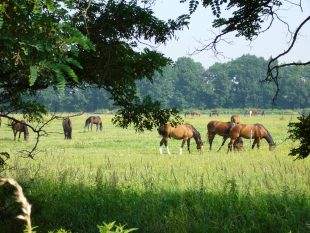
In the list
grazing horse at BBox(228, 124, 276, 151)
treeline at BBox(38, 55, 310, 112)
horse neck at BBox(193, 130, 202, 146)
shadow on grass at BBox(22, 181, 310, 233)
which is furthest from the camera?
treeline at BBox(38, 55, 310, 112)

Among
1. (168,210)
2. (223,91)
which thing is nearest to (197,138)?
(168,210)

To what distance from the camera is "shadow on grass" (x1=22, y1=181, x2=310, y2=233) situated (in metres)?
6.62

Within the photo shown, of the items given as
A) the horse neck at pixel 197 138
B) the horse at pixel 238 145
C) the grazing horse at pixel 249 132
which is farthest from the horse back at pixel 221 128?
the horse neck at pixel 197 138

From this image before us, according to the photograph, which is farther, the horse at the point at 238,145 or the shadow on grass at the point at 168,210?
the horse at the point at 238,145

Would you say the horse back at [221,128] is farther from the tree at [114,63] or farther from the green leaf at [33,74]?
the green leaf at [33,74]

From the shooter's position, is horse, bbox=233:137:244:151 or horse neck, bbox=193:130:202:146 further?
horse neck, bbox=193:130:202:146

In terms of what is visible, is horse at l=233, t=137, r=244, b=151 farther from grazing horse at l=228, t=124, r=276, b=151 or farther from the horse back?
the horse back

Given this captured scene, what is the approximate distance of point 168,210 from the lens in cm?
746

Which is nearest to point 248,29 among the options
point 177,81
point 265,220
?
point 265,220

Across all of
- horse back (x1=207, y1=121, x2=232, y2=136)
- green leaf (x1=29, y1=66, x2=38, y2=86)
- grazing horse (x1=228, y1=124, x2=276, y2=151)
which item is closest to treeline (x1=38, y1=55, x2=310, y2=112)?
horse back (x1=207, y1=121, x2=232, y2=136)

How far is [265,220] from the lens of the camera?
22.2 feet

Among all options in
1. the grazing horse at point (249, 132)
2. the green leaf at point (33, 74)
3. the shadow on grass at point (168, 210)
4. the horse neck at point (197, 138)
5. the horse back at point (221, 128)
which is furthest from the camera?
the horse back at point (221, 128)

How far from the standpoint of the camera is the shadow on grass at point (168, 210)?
662cm

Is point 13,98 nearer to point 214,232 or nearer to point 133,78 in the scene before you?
point 133,78
